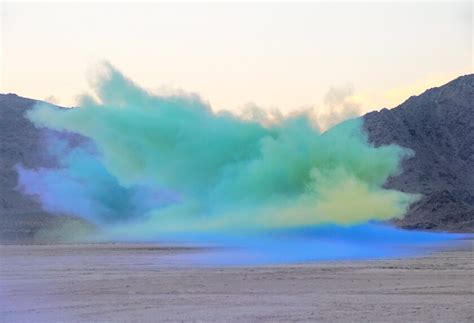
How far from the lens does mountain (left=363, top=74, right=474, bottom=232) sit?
302 ft

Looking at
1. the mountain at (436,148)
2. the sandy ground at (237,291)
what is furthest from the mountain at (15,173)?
the mountain at (436,148)

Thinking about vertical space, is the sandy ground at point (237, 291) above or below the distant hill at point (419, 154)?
below

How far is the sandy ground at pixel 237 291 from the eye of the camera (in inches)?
894

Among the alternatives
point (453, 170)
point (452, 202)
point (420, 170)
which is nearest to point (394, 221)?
point (452, 202)

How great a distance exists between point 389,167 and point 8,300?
149 feet

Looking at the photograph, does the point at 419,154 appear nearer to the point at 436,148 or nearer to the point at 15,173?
the point at 436,148

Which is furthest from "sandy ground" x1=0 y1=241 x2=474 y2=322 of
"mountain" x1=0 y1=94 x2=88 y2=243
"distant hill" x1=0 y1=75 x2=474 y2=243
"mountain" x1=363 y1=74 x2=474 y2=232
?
"mountain" x1=363 y1=74 x2=474 y2=232

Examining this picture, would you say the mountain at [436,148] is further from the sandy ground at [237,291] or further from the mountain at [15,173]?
the sandy ground at [237,291]

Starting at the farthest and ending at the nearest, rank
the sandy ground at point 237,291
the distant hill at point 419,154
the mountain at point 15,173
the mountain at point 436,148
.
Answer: the mountain at point 436,148 < the distant hill at point 419,154 < the mountain at point 15,173 < the sandy ground at point 237,291

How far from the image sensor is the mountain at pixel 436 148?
9206cm

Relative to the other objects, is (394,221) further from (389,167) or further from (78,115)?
(78,115)

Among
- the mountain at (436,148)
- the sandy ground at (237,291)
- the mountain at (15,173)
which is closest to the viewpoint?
the sandy ground at (237,291)

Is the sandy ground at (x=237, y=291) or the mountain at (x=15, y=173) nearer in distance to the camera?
the sandy ground at (x=237, y=291)

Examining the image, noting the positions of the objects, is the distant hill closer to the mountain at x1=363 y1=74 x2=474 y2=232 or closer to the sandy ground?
the mountain at x1=363 y1=74 x2=474 y2=232
